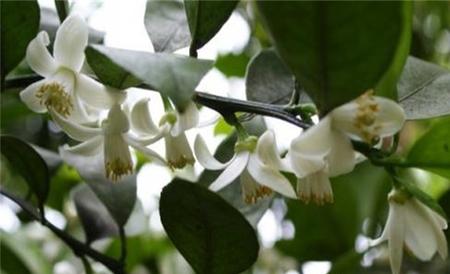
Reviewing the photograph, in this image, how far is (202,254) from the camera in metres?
0.64

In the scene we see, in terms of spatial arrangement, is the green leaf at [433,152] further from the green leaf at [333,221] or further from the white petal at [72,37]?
the green leaf at [333,221]

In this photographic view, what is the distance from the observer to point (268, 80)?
30.4 inches

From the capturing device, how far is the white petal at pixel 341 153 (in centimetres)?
53

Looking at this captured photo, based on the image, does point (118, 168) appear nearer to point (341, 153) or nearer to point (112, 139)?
point (112, 139)

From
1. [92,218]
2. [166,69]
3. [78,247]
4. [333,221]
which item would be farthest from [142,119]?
[333,221]

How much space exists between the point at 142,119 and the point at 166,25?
4.4 inches

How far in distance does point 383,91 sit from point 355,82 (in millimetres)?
64

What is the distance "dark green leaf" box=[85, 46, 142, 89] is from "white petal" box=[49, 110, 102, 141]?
0.05 metres

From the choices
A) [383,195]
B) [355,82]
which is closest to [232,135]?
[355,82]

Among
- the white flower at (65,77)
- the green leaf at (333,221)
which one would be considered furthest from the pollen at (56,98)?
the green leaf at (333,221)

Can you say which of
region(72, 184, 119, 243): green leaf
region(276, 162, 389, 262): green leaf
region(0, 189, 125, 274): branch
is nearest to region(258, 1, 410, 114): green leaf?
region(0, 189, 125, 274): branch

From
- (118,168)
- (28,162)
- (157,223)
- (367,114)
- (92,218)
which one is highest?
(367,114)

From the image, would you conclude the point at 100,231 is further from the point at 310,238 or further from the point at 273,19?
the point at 273,19

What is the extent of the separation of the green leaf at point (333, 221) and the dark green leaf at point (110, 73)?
572mm
